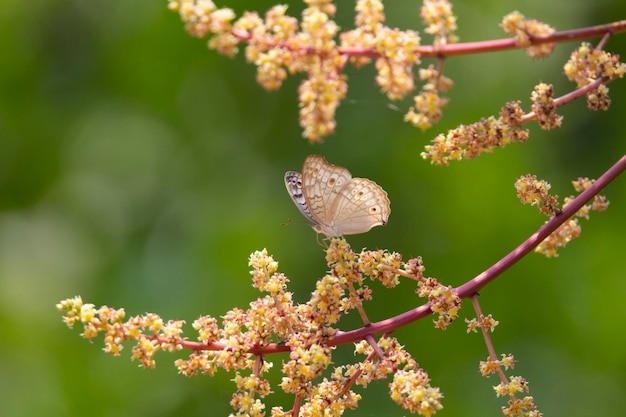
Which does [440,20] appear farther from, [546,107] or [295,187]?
[295,187]

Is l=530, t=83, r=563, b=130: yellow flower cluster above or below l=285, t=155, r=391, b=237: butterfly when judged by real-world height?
below

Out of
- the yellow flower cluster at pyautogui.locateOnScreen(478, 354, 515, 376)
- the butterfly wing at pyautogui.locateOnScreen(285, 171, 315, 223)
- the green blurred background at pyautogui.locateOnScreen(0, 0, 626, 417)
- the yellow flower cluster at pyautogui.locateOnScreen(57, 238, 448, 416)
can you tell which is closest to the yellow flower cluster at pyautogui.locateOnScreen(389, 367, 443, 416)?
the yellow flower cluster at pyautogui.locateOnScreen(57, 238, 448, 416)

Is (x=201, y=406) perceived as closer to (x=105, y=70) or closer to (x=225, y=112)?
(x=225, y=112)

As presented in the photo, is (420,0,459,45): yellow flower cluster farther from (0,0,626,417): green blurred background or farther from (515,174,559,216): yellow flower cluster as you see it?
(0,0,626,417): green blurred background

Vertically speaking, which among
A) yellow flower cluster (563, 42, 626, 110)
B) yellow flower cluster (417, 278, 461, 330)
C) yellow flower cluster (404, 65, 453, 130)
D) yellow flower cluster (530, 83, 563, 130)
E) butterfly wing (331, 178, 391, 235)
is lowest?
yellow flower cluster (417, 278, 461, 330)

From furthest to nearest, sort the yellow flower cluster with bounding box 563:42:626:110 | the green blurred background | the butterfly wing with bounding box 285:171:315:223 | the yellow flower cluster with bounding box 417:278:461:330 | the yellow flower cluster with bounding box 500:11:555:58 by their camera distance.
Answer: the green blurred background < the butterfly wing with bounding box 285:171:315:223 < the yellow flower cluster with bounding box 417:278:461:330 < the yellow flower cluster with bounding box 563:42:626:110 < the yellow flower cluster with bounding box 500:11:555:58

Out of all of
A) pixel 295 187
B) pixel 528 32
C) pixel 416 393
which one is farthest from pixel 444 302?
pixel 295 187

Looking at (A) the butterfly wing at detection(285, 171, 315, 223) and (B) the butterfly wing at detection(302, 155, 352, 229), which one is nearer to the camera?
(B) the butterfly wing at detection(302, 155, 352, 229)
